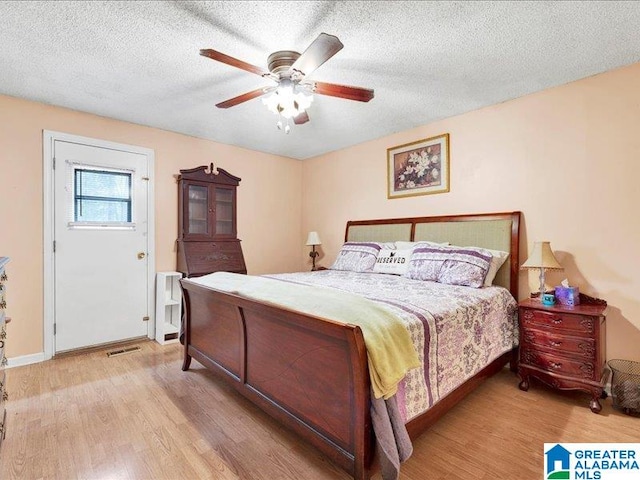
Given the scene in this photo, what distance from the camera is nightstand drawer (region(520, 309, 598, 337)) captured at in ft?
7.21

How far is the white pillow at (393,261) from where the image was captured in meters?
3.28

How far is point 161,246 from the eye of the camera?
3814mm

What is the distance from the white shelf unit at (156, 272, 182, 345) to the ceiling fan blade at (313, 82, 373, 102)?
8.31 feet

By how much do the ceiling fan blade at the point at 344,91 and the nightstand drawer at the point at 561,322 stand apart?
6.63ft

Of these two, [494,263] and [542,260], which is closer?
[542,260]

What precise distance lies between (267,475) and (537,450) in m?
1.46

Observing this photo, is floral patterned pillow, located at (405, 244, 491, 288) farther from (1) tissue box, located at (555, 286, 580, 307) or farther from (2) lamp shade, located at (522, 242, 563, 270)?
(1) tissue box, located at (555, 286, 580, 307)

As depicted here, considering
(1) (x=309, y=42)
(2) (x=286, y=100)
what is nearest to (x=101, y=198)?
(2) (x=286, y=100)

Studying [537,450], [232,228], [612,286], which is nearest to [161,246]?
[232,228]

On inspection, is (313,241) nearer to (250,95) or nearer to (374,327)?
(250,95)

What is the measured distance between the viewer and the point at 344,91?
2.18m

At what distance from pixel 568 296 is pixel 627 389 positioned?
66cm

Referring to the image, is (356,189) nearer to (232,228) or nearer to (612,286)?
(232,228)

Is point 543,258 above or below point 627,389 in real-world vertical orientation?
above
